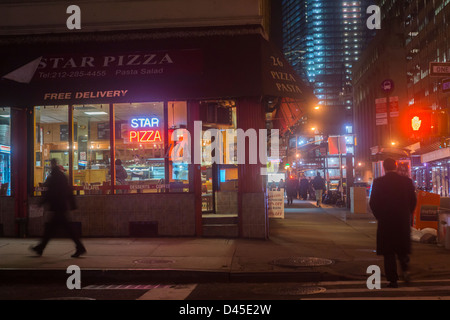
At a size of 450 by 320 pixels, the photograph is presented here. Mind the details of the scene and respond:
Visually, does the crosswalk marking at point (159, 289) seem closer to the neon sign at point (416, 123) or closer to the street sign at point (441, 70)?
the street sign at point (441, 70)

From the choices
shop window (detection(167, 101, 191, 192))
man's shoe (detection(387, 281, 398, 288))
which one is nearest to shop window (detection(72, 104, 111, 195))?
shop window (detection(167, 101, 191, 192))

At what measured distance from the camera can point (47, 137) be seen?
12.6 meters

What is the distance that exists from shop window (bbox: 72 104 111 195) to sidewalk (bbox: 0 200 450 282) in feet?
4.86

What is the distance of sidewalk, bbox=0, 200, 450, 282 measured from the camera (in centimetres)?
799

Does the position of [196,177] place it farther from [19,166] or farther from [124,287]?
[124,287]

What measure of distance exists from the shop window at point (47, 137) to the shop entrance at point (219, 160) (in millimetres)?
3673

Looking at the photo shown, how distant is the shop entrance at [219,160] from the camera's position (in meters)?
13.1

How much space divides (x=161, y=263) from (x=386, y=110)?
422 inches

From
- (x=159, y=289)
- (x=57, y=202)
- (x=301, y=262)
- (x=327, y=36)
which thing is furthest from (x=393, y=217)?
(x=327, y=36)

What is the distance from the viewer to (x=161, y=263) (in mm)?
8641

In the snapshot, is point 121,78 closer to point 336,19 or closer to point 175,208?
point 175,208

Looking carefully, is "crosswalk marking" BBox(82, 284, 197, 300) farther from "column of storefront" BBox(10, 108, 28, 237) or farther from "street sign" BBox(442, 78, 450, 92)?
"street sign" BBox(442, 78, 450, 92)

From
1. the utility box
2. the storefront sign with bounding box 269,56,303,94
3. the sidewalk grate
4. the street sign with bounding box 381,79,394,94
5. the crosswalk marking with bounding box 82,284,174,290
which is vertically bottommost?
the crosswalk marking with bounding box 82,284,174,290

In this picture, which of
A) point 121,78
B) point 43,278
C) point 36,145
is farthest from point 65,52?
point 43,278
